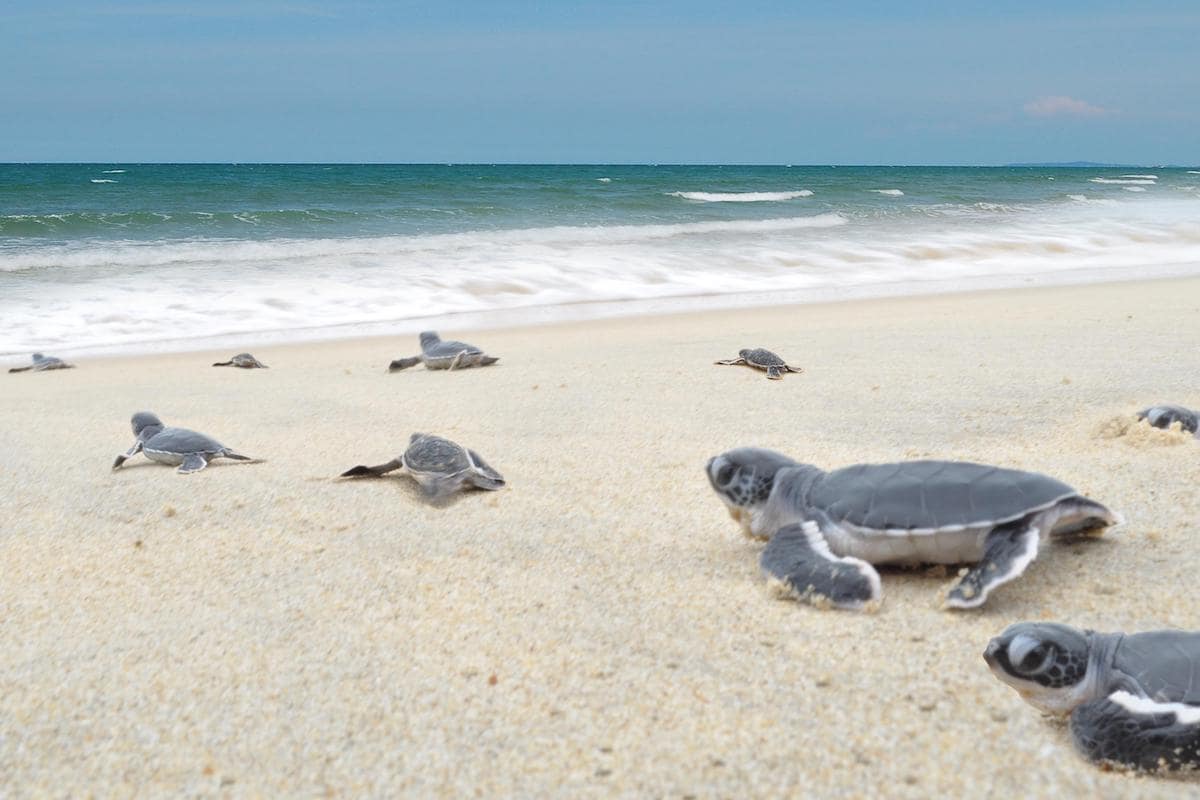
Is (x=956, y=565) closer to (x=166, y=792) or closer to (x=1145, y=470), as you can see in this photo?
(x=1145, y=470)

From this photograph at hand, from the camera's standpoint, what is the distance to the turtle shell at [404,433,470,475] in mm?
4020

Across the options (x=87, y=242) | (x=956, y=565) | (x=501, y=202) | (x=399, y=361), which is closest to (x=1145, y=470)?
(x=956, y=565)

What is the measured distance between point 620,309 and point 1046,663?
9.65 m

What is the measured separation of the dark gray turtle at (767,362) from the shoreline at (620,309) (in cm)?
411

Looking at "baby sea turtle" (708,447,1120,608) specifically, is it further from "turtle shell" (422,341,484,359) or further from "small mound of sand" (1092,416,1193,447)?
"turtle shell" (422,341,484,359)

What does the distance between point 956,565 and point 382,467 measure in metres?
2.26

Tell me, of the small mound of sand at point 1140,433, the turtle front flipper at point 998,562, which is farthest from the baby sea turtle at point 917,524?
the small mound of sand at point 1140,433

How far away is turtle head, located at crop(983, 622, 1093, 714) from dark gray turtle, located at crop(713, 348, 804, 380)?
4.19 meters

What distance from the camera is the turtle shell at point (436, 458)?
402 centimetres

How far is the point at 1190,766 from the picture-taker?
189 cm

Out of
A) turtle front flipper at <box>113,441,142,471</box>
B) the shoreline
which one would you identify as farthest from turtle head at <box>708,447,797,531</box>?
the shoreline

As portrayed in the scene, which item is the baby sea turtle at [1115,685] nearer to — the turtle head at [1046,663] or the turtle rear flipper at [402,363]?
the turtle head at [1046,663]

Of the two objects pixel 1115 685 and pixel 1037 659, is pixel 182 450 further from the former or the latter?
pixel 1115 685

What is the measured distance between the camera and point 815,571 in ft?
9.28
